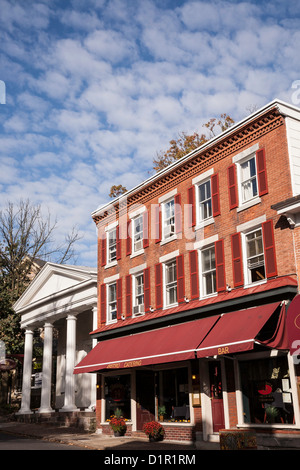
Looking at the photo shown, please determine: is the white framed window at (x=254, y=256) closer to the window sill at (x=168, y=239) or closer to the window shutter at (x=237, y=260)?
the window shutter at (x=237, y=260)

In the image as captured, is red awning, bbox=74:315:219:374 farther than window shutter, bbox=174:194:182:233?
No

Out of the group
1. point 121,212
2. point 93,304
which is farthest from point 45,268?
point 121,212

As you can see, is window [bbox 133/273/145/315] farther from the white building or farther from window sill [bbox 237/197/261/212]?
window sill [bbox 237/197/261/212]

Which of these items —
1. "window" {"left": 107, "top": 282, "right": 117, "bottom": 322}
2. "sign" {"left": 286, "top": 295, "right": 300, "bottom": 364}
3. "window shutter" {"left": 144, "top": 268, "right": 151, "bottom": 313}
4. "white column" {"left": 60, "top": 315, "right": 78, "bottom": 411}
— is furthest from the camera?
"white column" {"left": 60, "top": 315, "right": 78, "bottom": 411}

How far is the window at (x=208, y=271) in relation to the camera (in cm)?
2053

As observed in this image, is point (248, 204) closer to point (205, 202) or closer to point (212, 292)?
point (205, 202)

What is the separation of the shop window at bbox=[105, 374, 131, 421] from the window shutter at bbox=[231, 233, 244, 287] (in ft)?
26.8

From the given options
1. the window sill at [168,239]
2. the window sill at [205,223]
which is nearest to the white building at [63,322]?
the window sill at [168,239]

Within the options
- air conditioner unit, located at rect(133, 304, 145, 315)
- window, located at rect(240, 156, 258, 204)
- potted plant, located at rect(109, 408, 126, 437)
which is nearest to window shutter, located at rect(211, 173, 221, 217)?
window, located at rect(240, 156, 258, 204)

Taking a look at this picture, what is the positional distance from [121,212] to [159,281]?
17.5 ft

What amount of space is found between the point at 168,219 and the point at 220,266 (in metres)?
4.61

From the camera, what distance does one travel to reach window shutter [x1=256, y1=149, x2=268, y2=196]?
18688 mm

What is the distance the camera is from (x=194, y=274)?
2112 centimetres

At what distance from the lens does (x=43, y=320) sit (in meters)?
33.2
